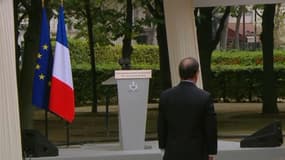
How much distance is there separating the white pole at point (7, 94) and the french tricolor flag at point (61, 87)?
3.45 meters

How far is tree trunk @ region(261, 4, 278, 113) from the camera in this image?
2753 centimetres

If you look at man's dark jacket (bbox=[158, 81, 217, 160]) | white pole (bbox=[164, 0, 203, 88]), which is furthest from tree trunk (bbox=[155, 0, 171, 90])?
man's dark jacket (bbox=[158, 81, 217, 160])

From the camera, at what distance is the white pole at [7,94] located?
1020 cm

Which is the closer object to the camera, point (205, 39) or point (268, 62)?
point (205, 39)

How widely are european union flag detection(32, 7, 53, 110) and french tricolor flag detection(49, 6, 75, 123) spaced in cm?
20

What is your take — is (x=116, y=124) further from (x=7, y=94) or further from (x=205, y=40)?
(x=7, y=94)

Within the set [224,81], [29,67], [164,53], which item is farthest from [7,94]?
[224,81]

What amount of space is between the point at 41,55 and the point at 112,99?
20298mm

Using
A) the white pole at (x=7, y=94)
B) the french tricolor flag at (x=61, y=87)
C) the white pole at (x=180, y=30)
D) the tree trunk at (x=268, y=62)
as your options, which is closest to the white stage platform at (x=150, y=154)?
the french tricolor flag at (x=61, y=87)

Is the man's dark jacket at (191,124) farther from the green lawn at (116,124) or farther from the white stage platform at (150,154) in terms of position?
the green lawn at (116,124)

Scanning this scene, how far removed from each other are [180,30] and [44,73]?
9.58 ft

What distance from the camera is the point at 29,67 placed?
19.0 metres

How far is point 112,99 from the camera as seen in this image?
113 ft

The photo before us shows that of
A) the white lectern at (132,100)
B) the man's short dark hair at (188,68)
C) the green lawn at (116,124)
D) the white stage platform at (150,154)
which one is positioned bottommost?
the green lawn at (116,124)
